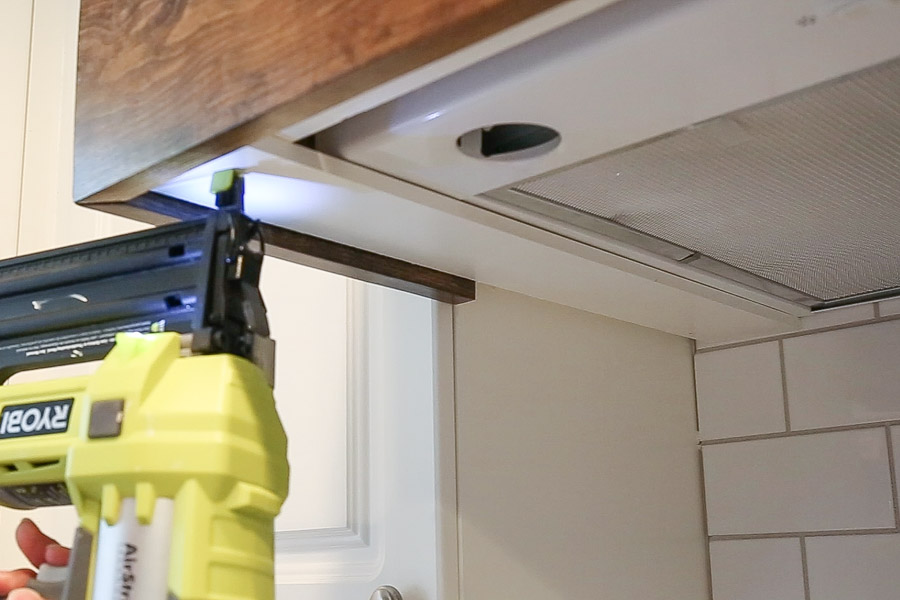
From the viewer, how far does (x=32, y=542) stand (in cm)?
57

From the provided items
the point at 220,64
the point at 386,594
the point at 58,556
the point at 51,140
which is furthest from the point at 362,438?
the point at 51,140

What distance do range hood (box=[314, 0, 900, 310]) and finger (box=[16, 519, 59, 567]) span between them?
299mm

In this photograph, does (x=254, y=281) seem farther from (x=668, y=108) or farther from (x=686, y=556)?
(x=686, y=556)

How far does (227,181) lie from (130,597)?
0.71 feet

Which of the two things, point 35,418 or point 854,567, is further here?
point 854,567

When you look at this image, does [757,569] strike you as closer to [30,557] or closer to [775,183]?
[775,183]

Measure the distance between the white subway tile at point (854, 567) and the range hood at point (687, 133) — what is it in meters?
0.25

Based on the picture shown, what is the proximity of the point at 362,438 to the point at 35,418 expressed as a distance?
32cm

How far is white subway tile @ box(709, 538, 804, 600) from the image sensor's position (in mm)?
823

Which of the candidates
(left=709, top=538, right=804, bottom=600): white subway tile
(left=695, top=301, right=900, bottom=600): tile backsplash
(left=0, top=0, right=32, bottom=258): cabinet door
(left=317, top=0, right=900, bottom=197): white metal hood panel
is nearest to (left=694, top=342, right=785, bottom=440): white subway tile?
(left=695, top=301, right=900, bottom=600): tile backsplash

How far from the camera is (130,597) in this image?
413 millimetres

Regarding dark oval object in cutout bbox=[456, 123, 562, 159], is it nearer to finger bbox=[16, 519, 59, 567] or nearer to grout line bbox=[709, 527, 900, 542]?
finger bbox=[16, 519, 59, 567]

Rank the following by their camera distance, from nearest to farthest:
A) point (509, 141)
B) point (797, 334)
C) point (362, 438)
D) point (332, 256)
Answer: point (509, 141), point (332, 256), point (362, 438), point (797, 334)

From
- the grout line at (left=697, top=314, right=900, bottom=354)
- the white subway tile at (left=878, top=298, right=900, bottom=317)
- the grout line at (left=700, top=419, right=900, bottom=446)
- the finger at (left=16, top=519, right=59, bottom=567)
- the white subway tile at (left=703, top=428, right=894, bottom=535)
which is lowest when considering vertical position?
the finger at (left=16, top=519, right=59, bottom=567)
